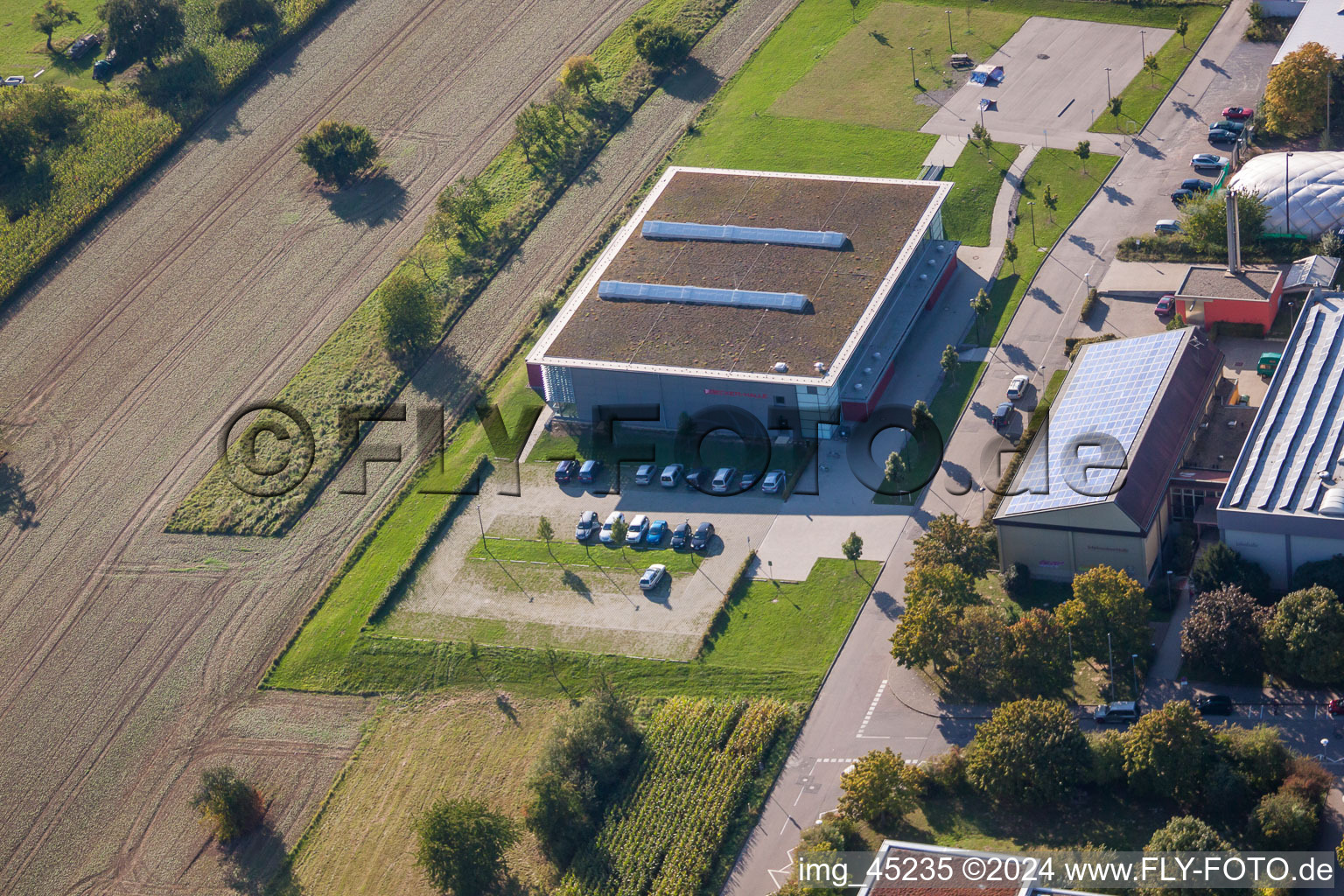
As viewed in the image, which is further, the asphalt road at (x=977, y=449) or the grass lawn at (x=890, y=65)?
the grass lawn at (x=890, y=65)

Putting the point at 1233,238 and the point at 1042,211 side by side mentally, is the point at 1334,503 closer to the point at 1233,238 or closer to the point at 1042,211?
the point at 1233,238

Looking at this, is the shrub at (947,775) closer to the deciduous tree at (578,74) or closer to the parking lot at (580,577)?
the parking lot at (580,577)

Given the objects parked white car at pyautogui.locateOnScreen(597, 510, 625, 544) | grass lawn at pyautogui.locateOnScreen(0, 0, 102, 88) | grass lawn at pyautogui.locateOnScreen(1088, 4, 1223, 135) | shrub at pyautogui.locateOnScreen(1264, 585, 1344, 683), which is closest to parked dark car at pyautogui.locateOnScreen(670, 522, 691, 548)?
parked white car at pyautogui.locateOnScreen(597, 510, 625, 544)

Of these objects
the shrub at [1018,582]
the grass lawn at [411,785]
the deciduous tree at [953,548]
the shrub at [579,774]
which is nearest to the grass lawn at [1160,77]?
the deciduous tree at [953,548]

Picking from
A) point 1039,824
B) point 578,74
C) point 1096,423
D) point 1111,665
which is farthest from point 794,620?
point 578,74

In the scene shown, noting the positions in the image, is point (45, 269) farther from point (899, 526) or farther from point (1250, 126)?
point (1250, 126)

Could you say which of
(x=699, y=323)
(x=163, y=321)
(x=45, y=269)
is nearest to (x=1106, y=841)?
(x=699, y=323)
